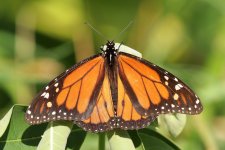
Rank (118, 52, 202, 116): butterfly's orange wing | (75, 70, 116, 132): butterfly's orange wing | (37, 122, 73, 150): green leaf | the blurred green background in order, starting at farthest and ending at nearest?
the blurred green background
(118, 52, 202, 116): butterfly's orange wing
(75, 70, 116, 132): butterfly's orange wing
(37, 122, 73, 150): green leaf

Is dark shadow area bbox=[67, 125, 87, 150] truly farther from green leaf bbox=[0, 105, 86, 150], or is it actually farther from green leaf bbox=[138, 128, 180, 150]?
green leaf bbox=[138, 128, 180, 150]

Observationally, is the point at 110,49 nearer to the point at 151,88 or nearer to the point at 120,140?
the point at 151,88

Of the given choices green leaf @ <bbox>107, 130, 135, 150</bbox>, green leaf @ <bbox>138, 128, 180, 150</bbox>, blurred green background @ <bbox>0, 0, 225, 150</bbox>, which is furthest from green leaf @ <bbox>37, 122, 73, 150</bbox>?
blurred green background @ <bbox>0, 0, 225, 150</bbox>

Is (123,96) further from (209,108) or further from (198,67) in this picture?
(198,67)

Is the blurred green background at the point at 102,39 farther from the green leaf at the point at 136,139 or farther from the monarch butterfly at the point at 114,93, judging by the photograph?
the green leaf at the point at 136,139

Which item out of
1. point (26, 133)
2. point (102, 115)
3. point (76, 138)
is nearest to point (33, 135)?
point (26, 133)

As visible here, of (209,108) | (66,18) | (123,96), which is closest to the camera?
(123,96)

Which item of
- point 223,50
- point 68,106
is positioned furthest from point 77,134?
point 223,50

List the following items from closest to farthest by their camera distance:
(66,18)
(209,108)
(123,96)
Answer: (123,96) → (209,108) → (66,18)
